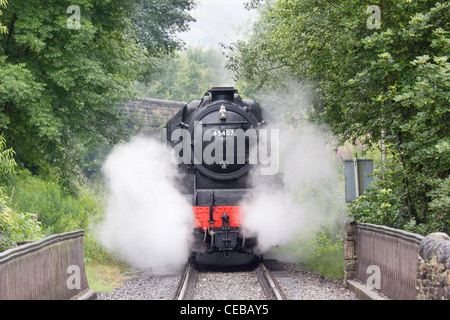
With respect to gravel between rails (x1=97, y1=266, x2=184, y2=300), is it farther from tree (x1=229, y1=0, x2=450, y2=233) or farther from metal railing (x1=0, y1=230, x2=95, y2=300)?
tree (x1=229, y1=0, x2=450, y2=233)

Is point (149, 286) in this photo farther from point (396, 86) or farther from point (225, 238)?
point (396, 86)

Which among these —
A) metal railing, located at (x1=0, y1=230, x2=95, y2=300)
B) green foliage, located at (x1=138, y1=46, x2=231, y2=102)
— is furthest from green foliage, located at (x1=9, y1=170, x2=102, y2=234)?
green foliage, located at (x1=138, y1=46, x2=231, y2=102)

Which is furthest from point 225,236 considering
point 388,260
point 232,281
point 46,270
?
point 46,270

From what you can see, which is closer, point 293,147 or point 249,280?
point 249,280

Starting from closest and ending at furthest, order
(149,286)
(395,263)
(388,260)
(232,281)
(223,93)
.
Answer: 1. (395,263)
2. (388,260)
3. (149,286)
4. (232,281)
5. (223,93)

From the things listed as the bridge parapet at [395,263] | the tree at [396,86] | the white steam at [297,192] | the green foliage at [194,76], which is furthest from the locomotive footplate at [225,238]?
the green foliage at [194,76]

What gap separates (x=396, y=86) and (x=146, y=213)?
6.27 meters

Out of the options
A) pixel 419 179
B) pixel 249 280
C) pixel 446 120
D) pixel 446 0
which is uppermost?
pixel 446 0

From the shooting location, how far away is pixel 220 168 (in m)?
11.5

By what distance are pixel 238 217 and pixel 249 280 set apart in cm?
137

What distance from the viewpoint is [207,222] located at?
1102 cm

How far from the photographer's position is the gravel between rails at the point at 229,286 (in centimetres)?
871
